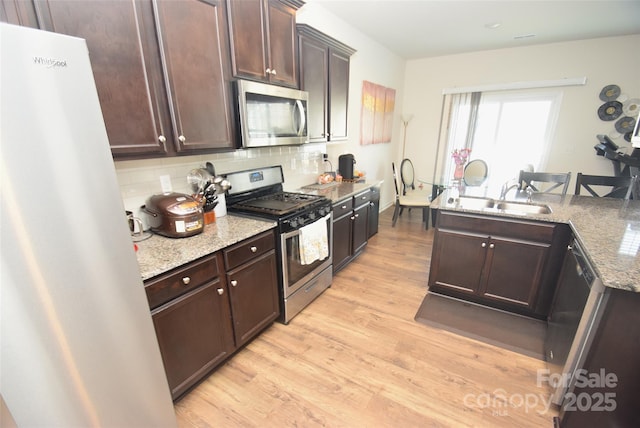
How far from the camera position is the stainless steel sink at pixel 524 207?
2266 mm

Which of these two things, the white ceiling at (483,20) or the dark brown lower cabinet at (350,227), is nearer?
the dark brown lower cabinet at (350,227)

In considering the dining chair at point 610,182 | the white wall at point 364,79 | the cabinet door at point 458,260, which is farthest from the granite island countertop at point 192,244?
the dining chair at point 610,182

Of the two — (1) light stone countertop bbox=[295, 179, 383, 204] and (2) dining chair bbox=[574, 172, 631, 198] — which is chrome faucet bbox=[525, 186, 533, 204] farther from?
(1) light stone countertop bbox=[295, 179, 383, 204]

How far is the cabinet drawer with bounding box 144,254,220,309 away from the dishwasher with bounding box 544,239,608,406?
1890 millimetres

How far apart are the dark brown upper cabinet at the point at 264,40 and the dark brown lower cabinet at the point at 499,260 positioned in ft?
5.83

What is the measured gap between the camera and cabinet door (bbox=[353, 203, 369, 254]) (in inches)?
124

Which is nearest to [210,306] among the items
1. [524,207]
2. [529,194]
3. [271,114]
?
[271,114]

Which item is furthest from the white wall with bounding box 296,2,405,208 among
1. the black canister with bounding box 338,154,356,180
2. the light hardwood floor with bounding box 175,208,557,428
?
the light hardwood floor with bounding box 175,208,557,428

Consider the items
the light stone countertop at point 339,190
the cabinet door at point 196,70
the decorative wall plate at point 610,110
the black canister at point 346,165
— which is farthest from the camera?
the decorative wall plate at point 610,110

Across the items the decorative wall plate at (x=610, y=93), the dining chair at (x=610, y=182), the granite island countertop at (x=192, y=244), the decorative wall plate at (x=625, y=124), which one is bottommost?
the granite island countertop at (x=192, y=244)

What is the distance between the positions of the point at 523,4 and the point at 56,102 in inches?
162

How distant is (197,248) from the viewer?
58.8 inches

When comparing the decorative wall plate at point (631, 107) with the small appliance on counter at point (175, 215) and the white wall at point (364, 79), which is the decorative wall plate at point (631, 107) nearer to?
the white wall at point (364, 79)

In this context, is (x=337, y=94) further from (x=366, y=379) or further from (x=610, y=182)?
(x=610, y=182)
